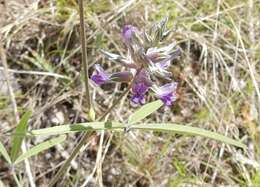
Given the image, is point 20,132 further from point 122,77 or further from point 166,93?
point 166,93

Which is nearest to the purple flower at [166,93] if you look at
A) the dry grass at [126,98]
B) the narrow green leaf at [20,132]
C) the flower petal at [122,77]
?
the flower petal at [122,77]

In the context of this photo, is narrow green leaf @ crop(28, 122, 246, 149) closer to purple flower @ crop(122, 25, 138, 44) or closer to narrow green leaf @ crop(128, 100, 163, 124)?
narrow green leaf @ crop(128, 100, 163, 124)

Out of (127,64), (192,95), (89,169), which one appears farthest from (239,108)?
(127,64)

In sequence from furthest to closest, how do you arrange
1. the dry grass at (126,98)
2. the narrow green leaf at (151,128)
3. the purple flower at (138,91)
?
the dry grass at (126,98) < the purple flower at (138,91) < the narrow green leaf at (151,128)

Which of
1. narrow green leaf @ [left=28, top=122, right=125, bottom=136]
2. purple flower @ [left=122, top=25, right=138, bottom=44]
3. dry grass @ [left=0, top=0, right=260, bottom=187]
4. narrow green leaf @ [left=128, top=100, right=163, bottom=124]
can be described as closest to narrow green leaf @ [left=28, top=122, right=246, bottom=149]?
narrow green leaf @ [left=28, top=122, right=125, bottom=136]

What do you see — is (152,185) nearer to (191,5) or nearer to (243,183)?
(243,183)

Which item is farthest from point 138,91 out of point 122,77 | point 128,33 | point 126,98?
point 126,98

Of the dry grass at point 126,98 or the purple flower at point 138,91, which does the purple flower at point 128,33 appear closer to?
the purple flower at point 138,91
